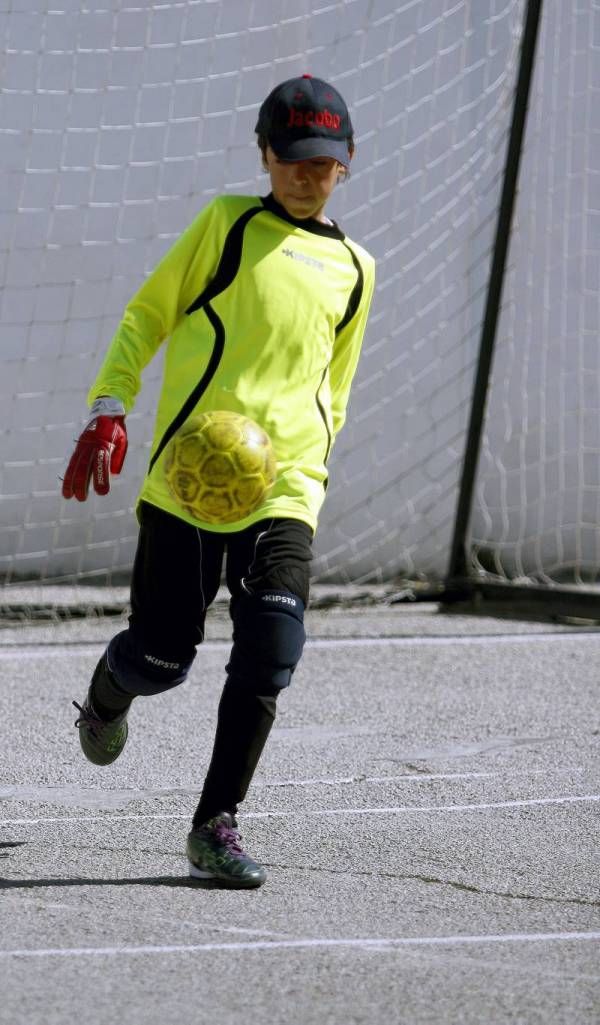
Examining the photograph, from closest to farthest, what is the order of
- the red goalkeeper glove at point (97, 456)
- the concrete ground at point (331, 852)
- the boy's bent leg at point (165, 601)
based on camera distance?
the concrete ground at point (331, 852) < the red goalkeeper glove at point (97, 456) < the boy's bent leg at point (165, 601)

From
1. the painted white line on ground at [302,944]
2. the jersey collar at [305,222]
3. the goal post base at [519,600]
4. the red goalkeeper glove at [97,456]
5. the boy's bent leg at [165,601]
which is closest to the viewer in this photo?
the painted white line on ground at [302,944]

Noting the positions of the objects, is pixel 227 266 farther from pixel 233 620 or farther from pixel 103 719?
pixel 103 719

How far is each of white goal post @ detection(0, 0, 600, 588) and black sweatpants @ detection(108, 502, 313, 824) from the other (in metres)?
4.51

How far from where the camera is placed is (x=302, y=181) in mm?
4375

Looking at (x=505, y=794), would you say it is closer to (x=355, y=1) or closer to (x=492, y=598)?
(x=492, y=598)

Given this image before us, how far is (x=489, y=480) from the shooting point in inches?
377

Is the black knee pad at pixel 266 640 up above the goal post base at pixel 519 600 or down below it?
below

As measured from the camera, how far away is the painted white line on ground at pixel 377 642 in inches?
285

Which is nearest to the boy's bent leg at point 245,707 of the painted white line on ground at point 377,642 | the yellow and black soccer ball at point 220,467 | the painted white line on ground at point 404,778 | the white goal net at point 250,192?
the yellow and black soccer ball at point 220,467

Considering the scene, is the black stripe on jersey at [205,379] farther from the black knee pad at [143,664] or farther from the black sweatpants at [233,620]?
the black knee pad at [143,664]

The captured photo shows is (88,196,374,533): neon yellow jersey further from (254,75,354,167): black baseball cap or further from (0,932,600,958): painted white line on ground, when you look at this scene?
(0,932,600,958): painted white line on ground

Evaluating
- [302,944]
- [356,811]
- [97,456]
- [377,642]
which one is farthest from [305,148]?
[377,642]

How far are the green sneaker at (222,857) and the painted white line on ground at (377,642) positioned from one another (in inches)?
122

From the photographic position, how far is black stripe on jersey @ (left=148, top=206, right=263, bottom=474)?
4305mm
